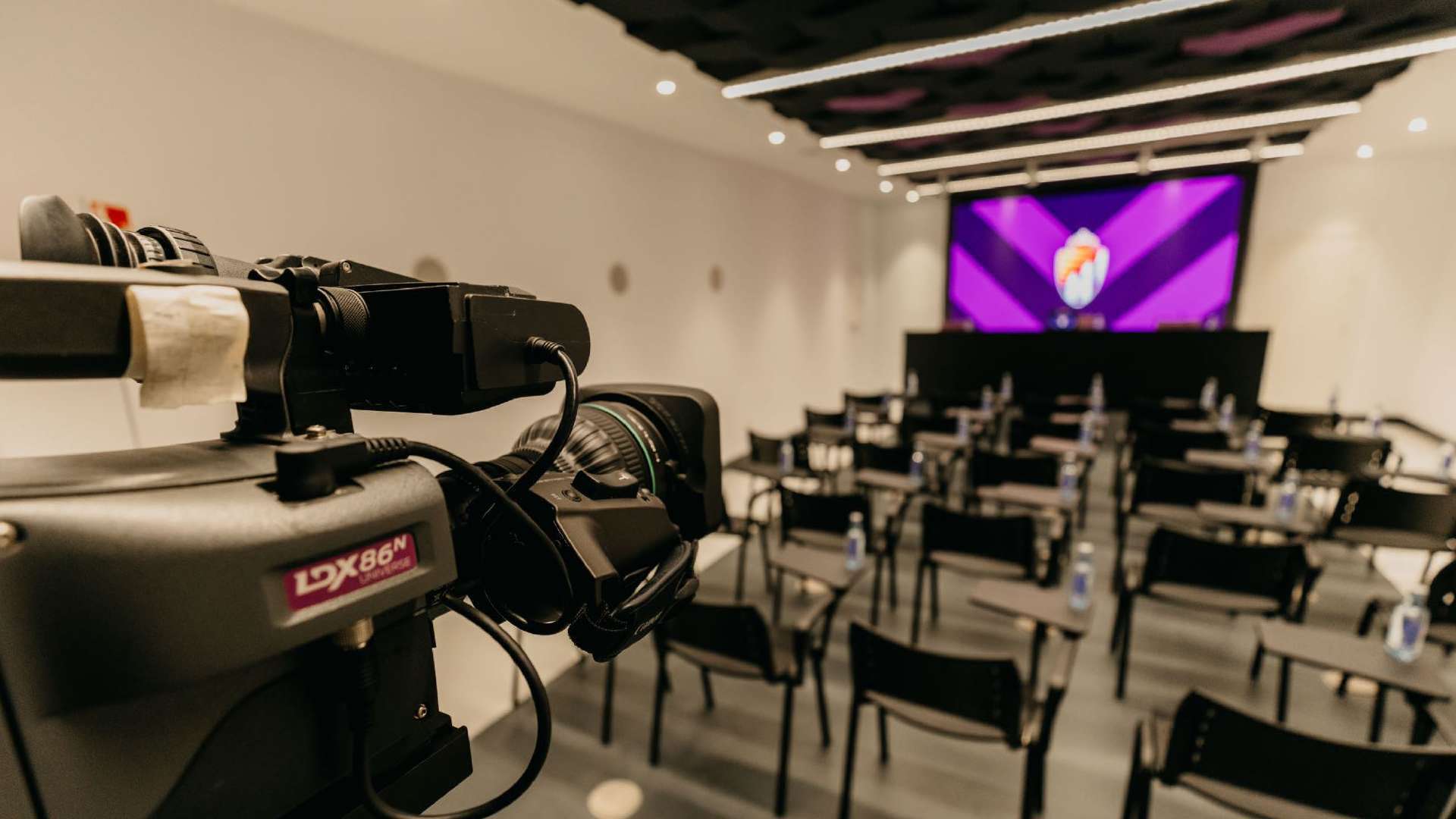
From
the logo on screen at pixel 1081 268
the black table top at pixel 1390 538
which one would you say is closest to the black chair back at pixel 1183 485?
the black table top at pixel 1390 538

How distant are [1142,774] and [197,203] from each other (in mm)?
3502

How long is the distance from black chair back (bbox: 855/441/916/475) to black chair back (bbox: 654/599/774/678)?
2.01 m

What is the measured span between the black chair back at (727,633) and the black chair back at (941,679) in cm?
30

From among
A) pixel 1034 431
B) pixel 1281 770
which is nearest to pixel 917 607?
pixel 1281 770

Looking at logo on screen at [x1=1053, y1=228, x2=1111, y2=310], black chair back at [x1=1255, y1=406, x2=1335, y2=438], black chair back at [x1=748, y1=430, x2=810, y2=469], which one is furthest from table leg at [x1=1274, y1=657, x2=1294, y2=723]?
logo on screen at [x1=1053, y1=228, x2=1111, y2=310]

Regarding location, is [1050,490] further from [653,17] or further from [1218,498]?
[653,17]

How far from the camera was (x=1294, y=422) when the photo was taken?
5090 mm

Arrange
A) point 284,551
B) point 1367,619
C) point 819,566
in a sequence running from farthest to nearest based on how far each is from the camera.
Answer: point 819,566
point 1367,619
point 284,551

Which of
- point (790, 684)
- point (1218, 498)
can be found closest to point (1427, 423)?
point (1218, 498)

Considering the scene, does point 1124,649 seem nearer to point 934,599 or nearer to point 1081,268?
point 934,599

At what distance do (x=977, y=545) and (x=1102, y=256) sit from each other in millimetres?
6522

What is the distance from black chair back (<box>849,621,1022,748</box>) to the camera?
1.78 meters

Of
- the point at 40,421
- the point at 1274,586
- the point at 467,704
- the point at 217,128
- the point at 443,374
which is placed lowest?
the point at 467,704

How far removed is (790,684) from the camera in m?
2.17
